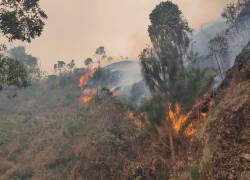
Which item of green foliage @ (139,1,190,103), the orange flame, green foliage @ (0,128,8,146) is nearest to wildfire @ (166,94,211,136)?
the orange flame

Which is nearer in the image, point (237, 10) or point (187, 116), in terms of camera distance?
point (187, 116)

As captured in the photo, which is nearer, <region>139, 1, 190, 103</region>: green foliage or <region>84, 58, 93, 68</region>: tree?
<region>139, 1, 190, 103</region>: green foliage

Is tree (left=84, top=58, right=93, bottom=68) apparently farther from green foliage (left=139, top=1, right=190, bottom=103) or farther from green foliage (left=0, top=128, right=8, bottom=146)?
green foliage (left=139, top=1, right=190, bottom=103)

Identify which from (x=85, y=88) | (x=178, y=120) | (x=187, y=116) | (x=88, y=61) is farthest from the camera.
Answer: (x=88, y=61)

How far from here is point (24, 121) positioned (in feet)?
201

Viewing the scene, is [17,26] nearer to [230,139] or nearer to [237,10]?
[230,139]

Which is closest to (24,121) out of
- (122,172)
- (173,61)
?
(122,172)

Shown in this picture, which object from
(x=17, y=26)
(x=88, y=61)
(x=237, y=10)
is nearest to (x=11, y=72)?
(x=17, y=26)

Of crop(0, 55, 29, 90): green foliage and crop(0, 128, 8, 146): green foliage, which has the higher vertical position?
crop(0, 55, 29, 90): green foliage

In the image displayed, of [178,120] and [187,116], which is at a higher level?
[187,116]

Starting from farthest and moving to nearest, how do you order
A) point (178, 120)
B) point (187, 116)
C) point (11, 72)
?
point (187, 116) → point (178, 120) → point (11, 72)

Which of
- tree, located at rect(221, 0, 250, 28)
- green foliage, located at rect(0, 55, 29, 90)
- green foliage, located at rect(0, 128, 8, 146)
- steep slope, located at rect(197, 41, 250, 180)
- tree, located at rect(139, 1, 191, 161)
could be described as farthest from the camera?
tree, located at rect(221, 0, 250, 28)

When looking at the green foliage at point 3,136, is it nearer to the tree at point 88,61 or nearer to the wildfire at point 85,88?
the wildfire at point 85,88

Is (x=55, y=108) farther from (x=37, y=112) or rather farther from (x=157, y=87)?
(x=157, y=87)
